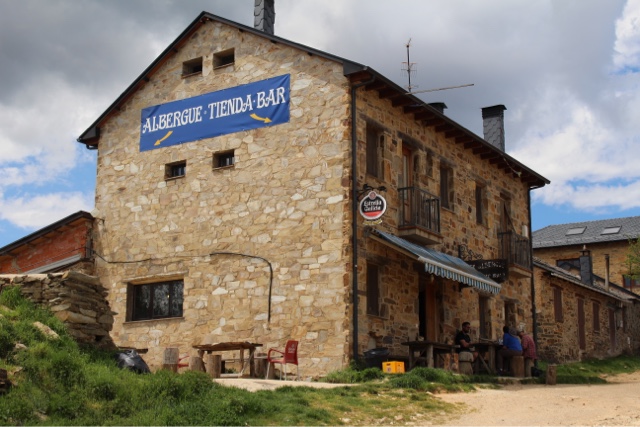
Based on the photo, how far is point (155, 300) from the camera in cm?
2159

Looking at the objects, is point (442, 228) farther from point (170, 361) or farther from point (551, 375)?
point (170, 361)

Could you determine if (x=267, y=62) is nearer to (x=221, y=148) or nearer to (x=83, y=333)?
(x=221, y=148)

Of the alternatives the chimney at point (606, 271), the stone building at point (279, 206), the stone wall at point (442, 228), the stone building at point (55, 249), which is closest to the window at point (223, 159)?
the stone building at point (279, 206)

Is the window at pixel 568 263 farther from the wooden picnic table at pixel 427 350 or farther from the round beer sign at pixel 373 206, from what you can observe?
the round beer sign at pixel 373 206

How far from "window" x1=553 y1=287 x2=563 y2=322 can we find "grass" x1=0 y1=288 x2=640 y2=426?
1718 cm

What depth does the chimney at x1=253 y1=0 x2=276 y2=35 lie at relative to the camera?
22219 millimetres

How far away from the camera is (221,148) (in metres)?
21.2

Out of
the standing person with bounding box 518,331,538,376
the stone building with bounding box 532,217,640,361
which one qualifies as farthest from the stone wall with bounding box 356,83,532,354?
the stone building with bounding box 532,217,640,361

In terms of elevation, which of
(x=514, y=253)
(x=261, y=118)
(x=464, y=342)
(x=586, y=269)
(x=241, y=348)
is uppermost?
(x=261, y=118)

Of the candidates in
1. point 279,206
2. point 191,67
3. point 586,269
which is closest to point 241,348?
point 279,206

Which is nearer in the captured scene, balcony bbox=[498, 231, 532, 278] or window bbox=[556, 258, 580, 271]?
balcony bbox=[498, 231, 532, 278]

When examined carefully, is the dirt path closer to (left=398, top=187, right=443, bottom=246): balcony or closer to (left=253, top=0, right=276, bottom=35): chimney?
(left=398, top=187, right=443, bottom=246): balcony

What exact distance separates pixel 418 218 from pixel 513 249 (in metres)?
6.81

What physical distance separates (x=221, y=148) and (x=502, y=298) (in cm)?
997
